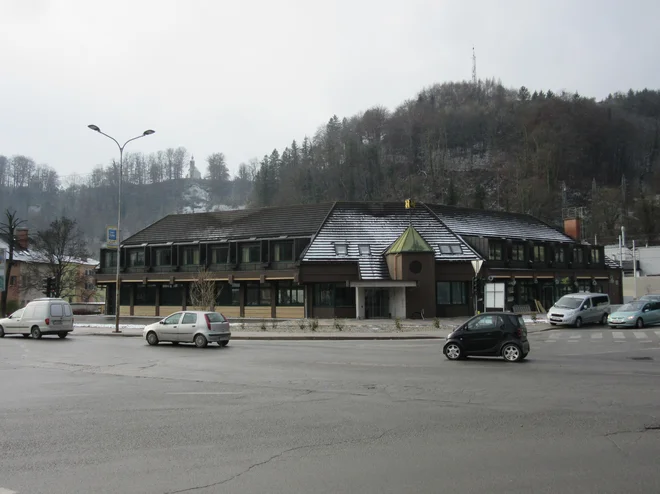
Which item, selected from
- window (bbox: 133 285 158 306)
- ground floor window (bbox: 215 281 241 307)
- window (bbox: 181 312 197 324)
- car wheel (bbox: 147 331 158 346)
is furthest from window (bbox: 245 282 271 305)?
window (bbox: 181 312 197 324)

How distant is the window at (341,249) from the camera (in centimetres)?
4841

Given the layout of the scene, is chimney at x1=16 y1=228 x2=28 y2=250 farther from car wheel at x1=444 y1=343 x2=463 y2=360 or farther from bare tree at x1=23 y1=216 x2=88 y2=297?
car wheel at x1=444 y1=343 x2=463 y2=360

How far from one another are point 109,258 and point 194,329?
127 feet

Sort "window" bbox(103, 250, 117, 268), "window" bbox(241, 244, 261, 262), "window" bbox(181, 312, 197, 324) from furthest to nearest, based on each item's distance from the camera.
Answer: "window" bbox(103, 250, 117, 268), "window" bbox(241, 244, 261, 262), "window" bbox(181, 312, 197, 324)

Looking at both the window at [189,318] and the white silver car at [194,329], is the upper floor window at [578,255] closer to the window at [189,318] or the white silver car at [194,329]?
the white silver car at [194,329]

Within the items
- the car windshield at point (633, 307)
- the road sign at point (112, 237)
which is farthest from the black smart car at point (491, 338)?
the road sign at point (112, 237)

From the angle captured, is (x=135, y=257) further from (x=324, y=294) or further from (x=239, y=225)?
(x=324, y=294)

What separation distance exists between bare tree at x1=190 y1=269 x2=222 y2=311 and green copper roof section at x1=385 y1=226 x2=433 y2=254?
1468 centimetres

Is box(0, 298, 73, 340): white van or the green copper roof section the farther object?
the green copper roof section

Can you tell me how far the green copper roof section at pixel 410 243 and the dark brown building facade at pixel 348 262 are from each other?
9cm

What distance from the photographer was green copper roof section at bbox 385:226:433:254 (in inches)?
1831

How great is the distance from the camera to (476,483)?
6289mm

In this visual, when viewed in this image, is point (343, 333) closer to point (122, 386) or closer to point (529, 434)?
point (122, 386)

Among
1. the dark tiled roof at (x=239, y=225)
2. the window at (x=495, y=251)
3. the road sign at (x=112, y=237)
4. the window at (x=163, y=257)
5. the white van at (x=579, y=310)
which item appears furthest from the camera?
the window at (x=163, y=257)
